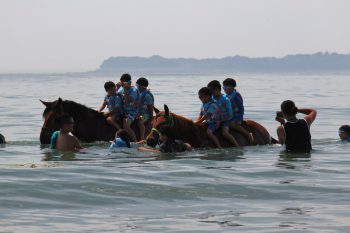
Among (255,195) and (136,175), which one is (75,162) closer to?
(136,175)

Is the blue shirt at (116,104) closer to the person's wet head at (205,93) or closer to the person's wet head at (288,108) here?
the person's wet head at (205,93)

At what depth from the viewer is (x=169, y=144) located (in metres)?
15.0

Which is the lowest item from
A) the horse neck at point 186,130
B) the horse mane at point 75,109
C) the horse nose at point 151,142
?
the horse nose at point 151,142

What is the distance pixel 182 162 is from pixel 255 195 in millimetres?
3341

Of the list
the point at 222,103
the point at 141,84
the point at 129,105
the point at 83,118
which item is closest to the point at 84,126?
the point at 83,118

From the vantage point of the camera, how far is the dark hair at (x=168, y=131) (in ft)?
47.8

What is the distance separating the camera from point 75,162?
563 inches

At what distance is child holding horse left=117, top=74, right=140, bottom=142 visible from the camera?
1780 cm

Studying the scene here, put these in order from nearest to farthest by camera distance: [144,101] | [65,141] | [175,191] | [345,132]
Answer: [175,191], [65,141], [144,101], [345,132]

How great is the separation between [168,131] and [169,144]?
0.41 meters

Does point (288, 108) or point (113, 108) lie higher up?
point (288, 108)

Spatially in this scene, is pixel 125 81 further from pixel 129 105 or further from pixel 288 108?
pixel 288 108

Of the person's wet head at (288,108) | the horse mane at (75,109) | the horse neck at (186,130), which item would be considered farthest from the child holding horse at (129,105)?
the person's wet head at (288,108)

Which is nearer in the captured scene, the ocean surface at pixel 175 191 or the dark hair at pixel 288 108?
the ocean surface at pixel 175 191
